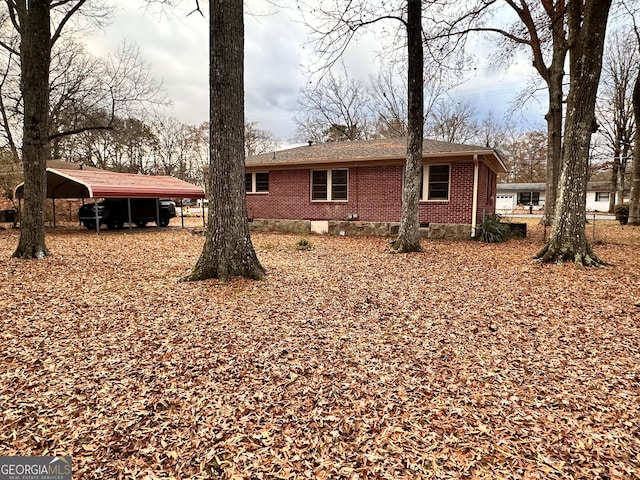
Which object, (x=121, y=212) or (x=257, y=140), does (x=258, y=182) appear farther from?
(x=257, y=140)

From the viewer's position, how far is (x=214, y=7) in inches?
214

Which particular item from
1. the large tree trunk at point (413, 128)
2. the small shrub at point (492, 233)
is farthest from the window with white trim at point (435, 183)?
the large tree trunk at point (413, 128)

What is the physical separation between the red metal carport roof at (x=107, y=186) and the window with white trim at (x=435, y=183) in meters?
10.9

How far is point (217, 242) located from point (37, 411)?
11.3ft

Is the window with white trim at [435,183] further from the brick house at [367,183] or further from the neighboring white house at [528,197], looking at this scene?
the neighboring white house at [528,197]

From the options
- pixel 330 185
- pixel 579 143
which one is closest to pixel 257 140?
pixel 330 185

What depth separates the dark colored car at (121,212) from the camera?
15688 mm

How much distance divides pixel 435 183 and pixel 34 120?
1117 centimetres

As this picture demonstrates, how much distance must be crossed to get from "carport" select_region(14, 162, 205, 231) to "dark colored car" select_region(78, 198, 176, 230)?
2.54 ft

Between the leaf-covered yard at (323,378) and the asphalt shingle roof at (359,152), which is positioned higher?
the asphalt shingle roof at (359,152)

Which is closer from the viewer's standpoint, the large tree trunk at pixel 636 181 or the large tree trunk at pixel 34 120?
the large tree trunk at pixel 34 120

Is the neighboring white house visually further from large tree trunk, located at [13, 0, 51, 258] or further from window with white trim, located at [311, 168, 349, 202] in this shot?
large tree trunk, located at [13, 0, 51, 258]

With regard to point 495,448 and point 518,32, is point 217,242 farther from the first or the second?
point 518,32

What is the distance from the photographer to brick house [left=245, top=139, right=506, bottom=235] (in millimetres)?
11586
